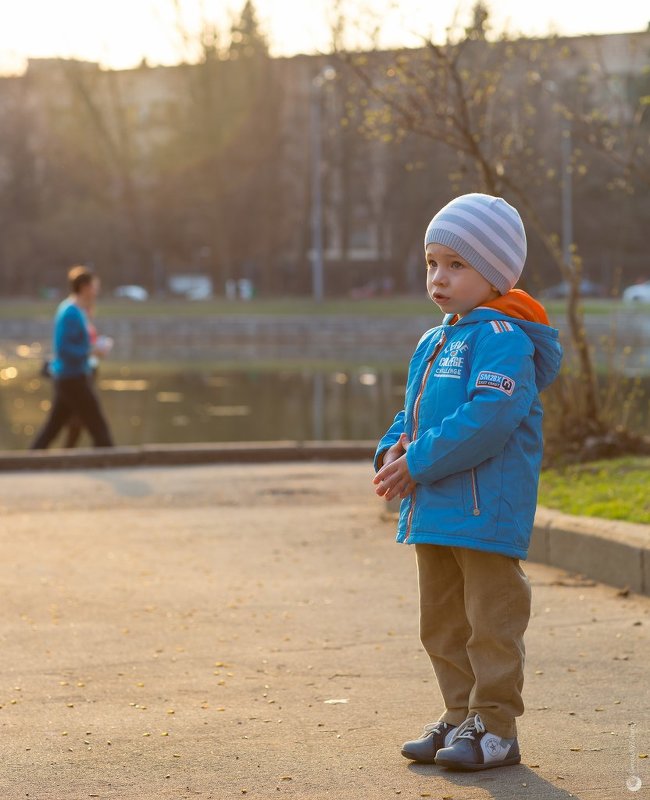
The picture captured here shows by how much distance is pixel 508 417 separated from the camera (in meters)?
3.89

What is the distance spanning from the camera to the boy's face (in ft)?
13.3

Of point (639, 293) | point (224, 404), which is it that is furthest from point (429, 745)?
point (639, 293)

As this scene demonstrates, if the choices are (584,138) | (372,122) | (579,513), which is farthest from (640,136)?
(579,513)

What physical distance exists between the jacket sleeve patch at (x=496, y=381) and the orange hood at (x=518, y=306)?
0.22 meters

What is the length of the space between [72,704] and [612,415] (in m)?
6.63

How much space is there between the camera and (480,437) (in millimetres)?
3869

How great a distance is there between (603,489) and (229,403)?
48.4ft

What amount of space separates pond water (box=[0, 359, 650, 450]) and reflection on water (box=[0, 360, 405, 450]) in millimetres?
13

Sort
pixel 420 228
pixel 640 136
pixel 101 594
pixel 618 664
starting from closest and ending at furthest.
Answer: pixel 618 664
pixel 101 594
pixel 640 136
pixel 420 228

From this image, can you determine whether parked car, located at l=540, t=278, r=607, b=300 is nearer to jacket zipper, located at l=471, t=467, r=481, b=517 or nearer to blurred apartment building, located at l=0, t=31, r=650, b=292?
blurred apartment building, located at l=0, t=31, r=650, b=292

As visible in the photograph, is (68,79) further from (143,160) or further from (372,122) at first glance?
(372,122)

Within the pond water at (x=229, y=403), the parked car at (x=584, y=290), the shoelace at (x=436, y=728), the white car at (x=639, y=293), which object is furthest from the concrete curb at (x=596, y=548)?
the parked car at (x=584, y=290)

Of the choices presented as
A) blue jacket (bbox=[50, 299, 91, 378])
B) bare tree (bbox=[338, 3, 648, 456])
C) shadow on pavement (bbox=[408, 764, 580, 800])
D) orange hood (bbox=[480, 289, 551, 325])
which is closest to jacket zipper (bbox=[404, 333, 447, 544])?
orange hood (bbox=[480, 289, 551, 325])

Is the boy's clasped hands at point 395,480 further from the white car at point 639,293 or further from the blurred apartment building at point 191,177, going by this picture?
the white car at point 639,293
